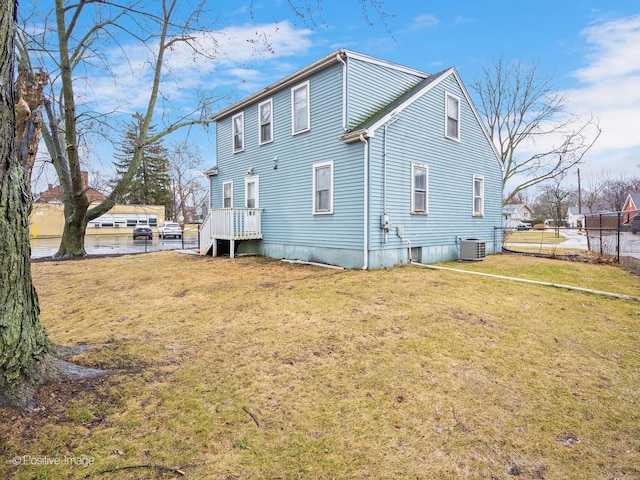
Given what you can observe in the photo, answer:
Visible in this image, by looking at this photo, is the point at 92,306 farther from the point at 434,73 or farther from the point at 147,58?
the point at 434,73

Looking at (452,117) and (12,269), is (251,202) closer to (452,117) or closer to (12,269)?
(452,117)

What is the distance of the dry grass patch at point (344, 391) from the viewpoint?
2.21 metres

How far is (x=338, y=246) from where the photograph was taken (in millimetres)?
9898

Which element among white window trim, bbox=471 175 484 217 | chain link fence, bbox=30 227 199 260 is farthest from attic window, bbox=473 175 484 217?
chain link fence, bbox=30 227 199 260

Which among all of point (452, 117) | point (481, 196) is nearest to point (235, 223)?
point (452, 117)

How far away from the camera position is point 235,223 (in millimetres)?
12078

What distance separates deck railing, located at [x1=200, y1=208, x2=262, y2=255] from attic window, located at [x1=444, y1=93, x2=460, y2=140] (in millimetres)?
7110

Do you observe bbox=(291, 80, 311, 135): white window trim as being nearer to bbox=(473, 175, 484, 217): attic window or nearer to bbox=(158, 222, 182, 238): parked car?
bbox=(473, 175, 484, 217): attic window

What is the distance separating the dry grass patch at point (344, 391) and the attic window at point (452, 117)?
7340 millimetres

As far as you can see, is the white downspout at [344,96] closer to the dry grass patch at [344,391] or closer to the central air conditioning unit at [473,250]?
the dry grass patch at [344,391]

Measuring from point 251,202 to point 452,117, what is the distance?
25.6 ft

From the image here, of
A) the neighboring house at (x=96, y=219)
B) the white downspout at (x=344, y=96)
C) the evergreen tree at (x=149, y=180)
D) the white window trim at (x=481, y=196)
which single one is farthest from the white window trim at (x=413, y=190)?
the evergreen tree at (x=149, y=180)

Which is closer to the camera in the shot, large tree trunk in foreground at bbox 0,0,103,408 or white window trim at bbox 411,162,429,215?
large tree trunk in foreground at bbox 0,0,103,408

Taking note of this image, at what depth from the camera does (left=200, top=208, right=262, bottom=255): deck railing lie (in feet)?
39.3
